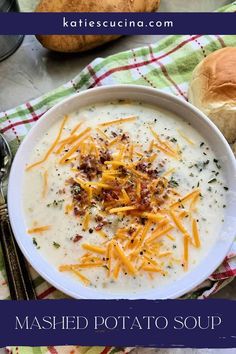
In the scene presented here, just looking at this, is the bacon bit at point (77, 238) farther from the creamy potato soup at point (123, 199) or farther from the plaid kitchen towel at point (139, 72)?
the plaid kitchen towel at point (139, 72)

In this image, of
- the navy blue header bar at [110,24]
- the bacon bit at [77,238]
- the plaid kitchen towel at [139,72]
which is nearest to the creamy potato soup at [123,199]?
the bacon bit at [77,238]

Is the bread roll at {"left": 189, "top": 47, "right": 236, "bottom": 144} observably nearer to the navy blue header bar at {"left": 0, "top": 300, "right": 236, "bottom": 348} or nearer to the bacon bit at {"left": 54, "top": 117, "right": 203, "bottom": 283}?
the bacon bit at {"left": 54, "top": 117, "right": 203, "bottom": 283}

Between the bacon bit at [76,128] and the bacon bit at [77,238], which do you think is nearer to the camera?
the bacon bit at [77,238]

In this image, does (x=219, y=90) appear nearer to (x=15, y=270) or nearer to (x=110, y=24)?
(x=110, y=24)

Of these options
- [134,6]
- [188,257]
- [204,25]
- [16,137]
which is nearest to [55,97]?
[16,137]

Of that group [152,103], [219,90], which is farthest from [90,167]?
[219,90]

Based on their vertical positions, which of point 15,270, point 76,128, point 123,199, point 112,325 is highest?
point 76,128
